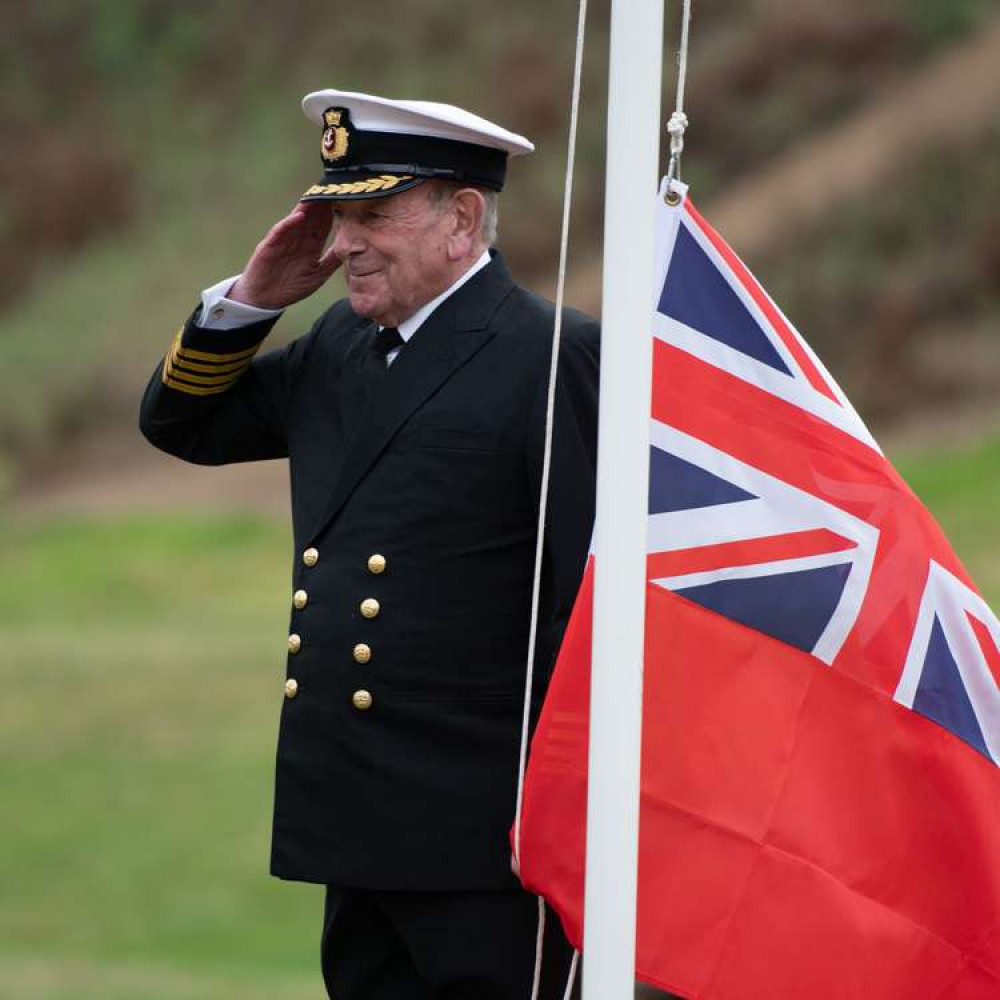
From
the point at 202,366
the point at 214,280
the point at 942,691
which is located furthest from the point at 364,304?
the point at 214,280

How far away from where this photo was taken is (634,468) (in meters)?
2.13

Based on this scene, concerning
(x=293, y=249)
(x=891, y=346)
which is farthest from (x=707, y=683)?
(x=891, y=346)

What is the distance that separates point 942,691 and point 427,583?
61 cm

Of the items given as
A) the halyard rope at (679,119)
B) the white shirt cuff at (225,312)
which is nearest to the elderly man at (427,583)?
the white shirt cuff at (225,312)

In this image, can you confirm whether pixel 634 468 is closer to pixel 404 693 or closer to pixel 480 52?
pixel 404 693

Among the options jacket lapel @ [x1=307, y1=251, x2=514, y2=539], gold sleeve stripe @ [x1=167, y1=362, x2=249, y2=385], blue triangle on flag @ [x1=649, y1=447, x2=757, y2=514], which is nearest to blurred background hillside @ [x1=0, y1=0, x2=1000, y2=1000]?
gold sleeve stripe @ [x1=167, y1=362, x2=249, y2=385]

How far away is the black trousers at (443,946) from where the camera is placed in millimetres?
2688

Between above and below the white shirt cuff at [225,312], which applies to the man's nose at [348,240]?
above

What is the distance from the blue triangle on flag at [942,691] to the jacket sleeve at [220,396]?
0.91 metres

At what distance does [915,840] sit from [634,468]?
0.65 m

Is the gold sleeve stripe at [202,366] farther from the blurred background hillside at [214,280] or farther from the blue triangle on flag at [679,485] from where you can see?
the blurred background hillside at [214,280]

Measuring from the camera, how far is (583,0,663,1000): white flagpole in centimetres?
213

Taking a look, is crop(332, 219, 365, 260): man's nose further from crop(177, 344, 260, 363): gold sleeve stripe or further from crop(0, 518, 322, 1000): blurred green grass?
crop(0, 518, 322, 1000): blurred green grass

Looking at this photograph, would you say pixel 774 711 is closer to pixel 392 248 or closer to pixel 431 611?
pixel 431 611
